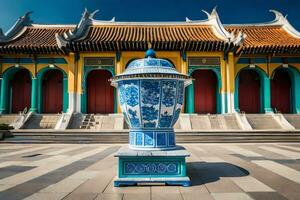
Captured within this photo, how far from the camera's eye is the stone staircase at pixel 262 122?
1508 cm

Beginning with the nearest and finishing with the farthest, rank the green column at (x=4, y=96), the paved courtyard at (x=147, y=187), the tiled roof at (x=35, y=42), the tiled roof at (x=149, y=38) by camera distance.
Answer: the paved courtyard at (x=147, y=187)
the tiled roof at (x=149, y=38)
the tiled roof at (x=35, y=42)
the green column at (x=4, y=96)

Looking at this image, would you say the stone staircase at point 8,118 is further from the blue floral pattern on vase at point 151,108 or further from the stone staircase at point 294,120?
the stone staircase at point 294,120

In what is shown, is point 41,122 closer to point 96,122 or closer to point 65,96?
point 65,96

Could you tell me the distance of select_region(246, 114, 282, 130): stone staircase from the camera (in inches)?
594

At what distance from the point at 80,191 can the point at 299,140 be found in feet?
36.7

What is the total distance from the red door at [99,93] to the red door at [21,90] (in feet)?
14.6

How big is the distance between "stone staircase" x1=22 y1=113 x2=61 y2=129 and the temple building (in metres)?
1.18

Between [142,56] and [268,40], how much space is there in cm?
879

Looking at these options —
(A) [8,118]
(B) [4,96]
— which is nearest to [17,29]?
(B) [4,96]

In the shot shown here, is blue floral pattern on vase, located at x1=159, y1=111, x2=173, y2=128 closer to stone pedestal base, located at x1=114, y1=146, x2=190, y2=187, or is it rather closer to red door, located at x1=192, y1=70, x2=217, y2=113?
stone pedestal base, located at x1=114, y1=146, x2=190, y2=187

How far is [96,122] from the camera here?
1563cm

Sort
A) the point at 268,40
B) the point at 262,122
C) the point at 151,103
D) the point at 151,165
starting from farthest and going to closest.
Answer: the point at 268,40 < the point at 262,122 < the point at 151,103 < the point at 151,165

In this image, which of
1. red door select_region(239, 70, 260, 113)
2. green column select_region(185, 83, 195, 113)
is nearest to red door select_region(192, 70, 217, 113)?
green column select_region(185, 83, 195, 113)

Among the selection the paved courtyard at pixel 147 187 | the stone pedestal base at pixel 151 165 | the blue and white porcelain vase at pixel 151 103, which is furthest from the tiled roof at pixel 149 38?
the stone pedestal base at pixel 151 165
